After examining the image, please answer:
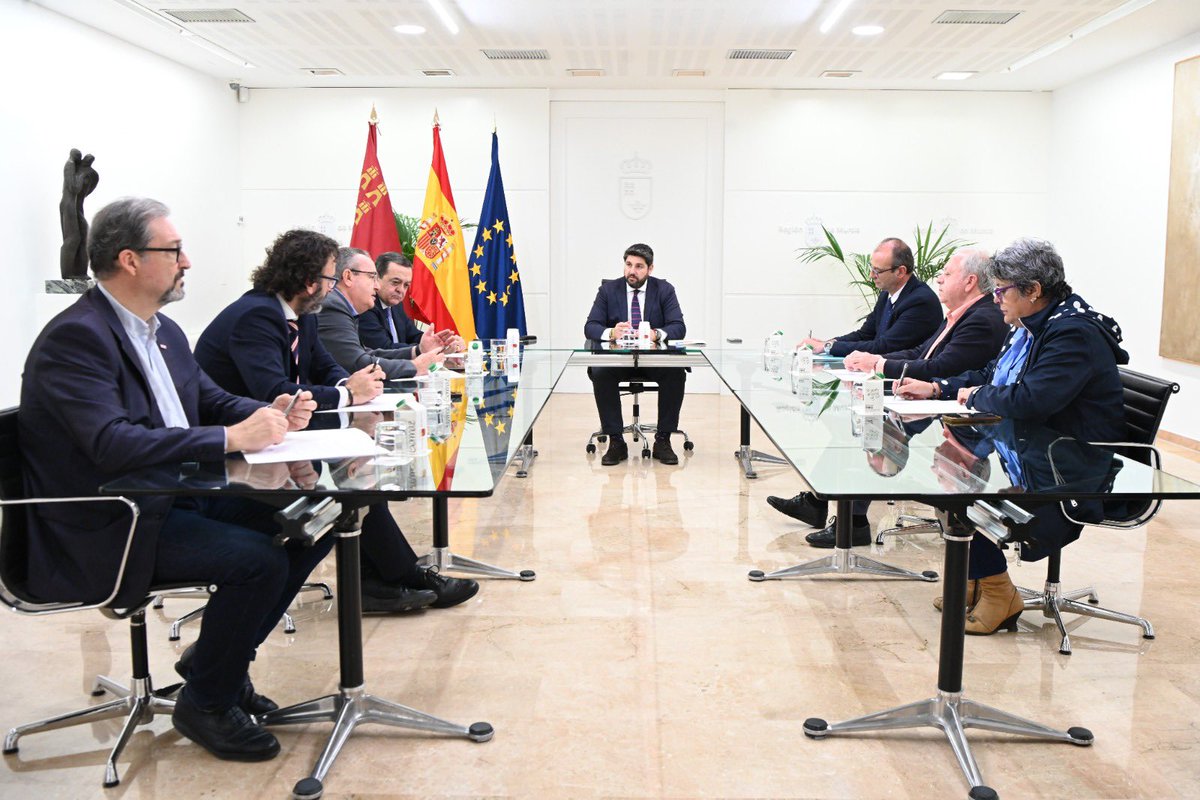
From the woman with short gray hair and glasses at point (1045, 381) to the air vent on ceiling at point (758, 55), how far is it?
15.4ft

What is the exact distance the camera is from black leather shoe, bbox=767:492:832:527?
4699mm

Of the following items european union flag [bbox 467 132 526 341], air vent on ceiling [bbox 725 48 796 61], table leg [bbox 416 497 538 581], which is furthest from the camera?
european union flag [bbox 467 132 526 341]

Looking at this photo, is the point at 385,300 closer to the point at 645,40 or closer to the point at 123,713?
the point at 123,713

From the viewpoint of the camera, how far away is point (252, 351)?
325 cm

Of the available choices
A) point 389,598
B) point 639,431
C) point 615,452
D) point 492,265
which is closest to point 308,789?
point 389,598

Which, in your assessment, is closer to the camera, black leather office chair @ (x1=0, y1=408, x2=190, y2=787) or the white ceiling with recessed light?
black leather office chair @ (x1=0, y1=408, x2=190, y2=787)

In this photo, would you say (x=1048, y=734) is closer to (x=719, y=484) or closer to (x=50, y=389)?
(x=50, y=389)

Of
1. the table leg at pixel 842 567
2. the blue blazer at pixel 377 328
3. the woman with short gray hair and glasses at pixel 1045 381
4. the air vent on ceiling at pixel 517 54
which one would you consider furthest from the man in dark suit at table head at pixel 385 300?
the air vent on ceiling at pixel 517 54

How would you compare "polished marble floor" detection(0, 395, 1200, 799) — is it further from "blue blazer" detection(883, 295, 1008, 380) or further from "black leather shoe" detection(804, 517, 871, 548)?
"blue blazer" detection(883, 295, 1008, 380)

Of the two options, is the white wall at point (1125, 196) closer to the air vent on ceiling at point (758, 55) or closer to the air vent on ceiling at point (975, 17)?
the air vent on ceiling at point (975, 17)

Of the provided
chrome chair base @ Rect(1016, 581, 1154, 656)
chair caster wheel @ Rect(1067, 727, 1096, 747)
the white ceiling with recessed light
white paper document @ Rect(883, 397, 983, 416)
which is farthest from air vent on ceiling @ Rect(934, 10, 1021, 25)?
chair caster wheel @ Rect(1067, 727, 1096, 747)

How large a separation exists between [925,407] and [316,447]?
202 cm

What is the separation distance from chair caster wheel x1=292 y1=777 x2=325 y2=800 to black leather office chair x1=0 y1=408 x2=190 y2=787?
43 cm

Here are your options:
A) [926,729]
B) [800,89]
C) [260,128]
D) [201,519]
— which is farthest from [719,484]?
[260,128]
